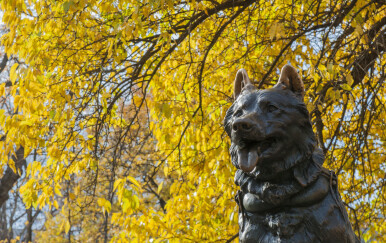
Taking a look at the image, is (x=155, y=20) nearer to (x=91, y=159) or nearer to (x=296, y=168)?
(x=91, y=159)

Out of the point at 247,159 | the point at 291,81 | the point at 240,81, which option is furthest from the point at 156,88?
the point at 247,159

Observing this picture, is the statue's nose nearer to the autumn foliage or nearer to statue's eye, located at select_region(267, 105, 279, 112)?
statue's eye, located at select_region(267, 105, 279, 112)

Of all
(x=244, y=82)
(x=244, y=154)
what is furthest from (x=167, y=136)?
(x=244, y=154)

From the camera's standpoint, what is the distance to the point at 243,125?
7.69ft

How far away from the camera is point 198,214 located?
5.92 meters

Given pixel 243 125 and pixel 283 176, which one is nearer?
pixel 243 125

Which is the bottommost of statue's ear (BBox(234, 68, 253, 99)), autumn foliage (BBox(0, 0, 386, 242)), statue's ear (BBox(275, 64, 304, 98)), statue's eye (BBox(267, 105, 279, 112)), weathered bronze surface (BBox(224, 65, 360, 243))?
weathered bronze surface (BBox(224, 65, 360, 243))

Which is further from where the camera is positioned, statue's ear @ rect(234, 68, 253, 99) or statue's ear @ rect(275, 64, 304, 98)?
statue's ear @ rect(234, 68, 253, 99)

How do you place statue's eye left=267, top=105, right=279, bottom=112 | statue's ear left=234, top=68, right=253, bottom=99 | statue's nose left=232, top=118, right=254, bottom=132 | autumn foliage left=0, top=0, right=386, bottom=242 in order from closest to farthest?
1. statue's nose left=232, top=118, right=254, bottom=132
2. statue's eye left=267, top=105, right=279, bottom=112
3. statue's ear left=234, top=68, right=253, bottom=99
4. autumn foliage left=0, top=0, right=386, bottom=242

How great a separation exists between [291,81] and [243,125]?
19.6 inches

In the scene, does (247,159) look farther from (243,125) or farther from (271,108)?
(271,108)

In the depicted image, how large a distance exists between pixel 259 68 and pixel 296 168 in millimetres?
3694

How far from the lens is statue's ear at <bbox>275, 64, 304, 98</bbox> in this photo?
2643 mm

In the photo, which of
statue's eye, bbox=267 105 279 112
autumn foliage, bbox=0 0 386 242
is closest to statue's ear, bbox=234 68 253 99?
statue's eye, bbox=267 105 279 112
